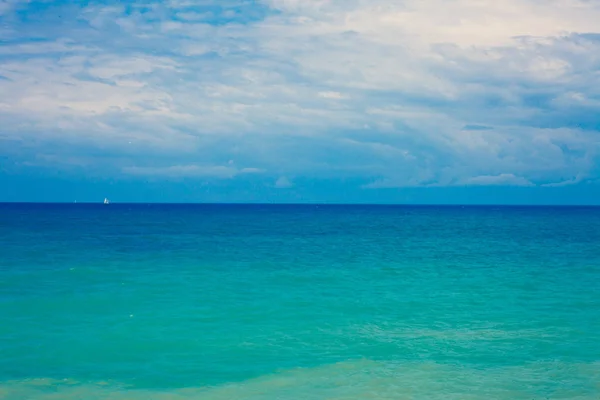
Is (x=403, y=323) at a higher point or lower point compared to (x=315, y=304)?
lower

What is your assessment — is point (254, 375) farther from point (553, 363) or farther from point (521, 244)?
point (521, 244)

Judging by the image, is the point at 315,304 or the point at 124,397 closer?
the point at 124,397

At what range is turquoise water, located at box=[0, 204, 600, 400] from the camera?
50.6 ft

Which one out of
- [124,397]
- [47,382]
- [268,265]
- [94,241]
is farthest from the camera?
[94,241]

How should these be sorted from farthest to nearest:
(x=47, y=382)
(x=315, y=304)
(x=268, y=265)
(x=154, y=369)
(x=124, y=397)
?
1. (x=268, y=265)
2. (x=315, y=304)
3. (x=154, y=369)
4. (x=47, y=382)
5. (x=124, y=397)

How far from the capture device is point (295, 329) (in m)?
21.6

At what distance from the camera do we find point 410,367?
16.7m

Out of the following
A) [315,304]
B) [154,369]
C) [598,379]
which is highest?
[315,304]

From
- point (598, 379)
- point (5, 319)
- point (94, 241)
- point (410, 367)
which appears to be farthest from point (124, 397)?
point (94, 241)

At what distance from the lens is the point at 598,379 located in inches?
619

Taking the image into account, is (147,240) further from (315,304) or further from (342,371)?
(342,371)

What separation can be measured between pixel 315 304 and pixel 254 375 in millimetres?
10260

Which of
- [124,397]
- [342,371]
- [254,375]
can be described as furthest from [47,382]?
[342,371]

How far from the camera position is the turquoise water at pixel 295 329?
15422 millimetres
